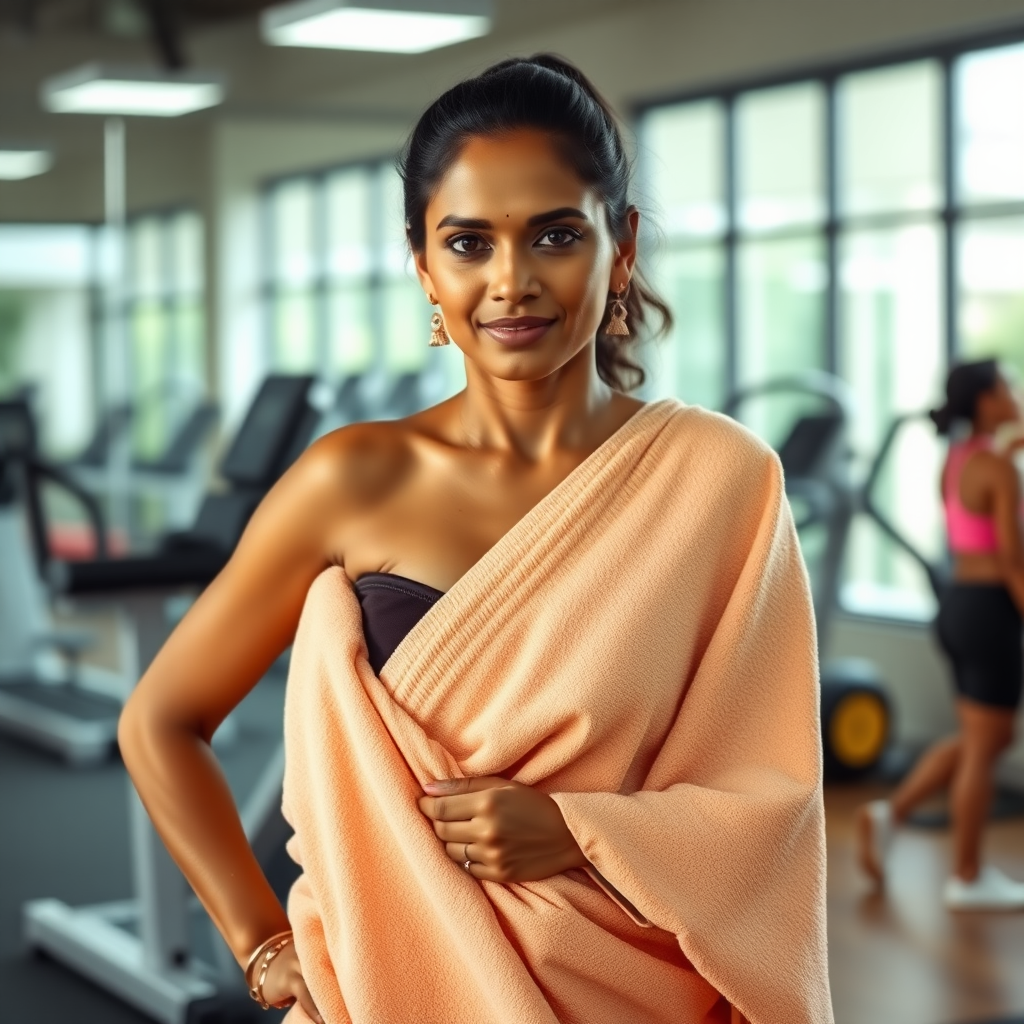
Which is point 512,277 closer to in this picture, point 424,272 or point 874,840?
point 424,272

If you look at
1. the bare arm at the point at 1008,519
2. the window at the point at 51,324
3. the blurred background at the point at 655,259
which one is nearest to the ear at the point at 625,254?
the bare arm at the point at 1008,519

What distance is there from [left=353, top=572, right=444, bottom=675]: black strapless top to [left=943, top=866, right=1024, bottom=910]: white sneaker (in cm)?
304

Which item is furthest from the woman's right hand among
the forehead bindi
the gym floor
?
the gym floor

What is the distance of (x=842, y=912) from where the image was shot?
3.86 meters

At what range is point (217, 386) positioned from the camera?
22.1 ft

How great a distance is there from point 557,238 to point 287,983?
58 cm

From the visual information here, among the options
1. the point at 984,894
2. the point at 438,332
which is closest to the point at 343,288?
the point at 984,894

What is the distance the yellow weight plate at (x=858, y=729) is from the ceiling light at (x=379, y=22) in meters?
2.33

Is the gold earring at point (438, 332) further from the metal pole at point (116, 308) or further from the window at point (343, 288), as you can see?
the window at point (343, 288)

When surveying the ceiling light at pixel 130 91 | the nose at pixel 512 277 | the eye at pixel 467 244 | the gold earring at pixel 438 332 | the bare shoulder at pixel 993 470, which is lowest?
the bare shoulder at pixel 993 470

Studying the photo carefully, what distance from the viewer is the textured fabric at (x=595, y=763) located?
1.12 meters

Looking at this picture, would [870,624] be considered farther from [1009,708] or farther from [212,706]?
[212,706]

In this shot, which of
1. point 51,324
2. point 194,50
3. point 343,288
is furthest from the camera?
point 194,50

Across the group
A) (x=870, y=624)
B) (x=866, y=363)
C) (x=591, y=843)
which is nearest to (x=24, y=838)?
(x=870, y=624)
